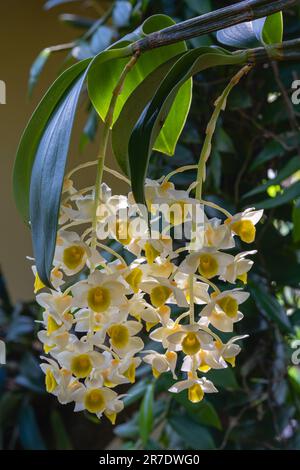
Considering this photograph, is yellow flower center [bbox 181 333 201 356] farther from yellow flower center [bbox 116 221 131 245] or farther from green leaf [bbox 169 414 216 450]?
green leaf [bbox 169 414 216 450]

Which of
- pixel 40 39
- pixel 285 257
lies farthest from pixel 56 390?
pixel 40 39

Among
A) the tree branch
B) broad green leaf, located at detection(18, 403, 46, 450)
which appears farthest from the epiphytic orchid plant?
broad green leaf, located at detection(18, 403, 46, 450)

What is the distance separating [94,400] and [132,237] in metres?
0.11

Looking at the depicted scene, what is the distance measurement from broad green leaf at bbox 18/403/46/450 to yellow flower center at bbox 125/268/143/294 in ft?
3.29

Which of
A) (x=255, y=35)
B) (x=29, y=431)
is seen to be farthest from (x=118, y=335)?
(x=29, y=431)

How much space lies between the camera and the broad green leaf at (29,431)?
1.31 meters

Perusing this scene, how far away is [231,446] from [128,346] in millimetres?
653

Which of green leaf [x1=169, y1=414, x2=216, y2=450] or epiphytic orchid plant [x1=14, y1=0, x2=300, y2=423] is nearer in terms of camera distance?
epiphytic orchid plant [x1=14, y1=0, x2=300, y2=423]

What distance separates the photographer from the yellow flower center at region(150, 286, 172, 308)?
0.40 m

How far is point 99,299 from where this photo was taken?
39cm

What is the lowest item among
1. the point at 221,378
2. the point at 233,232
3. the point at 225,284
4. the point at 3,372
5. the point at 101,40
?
the point at 3,372

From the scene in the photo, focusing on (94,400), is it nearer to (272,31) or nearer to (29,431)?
(272,31)
